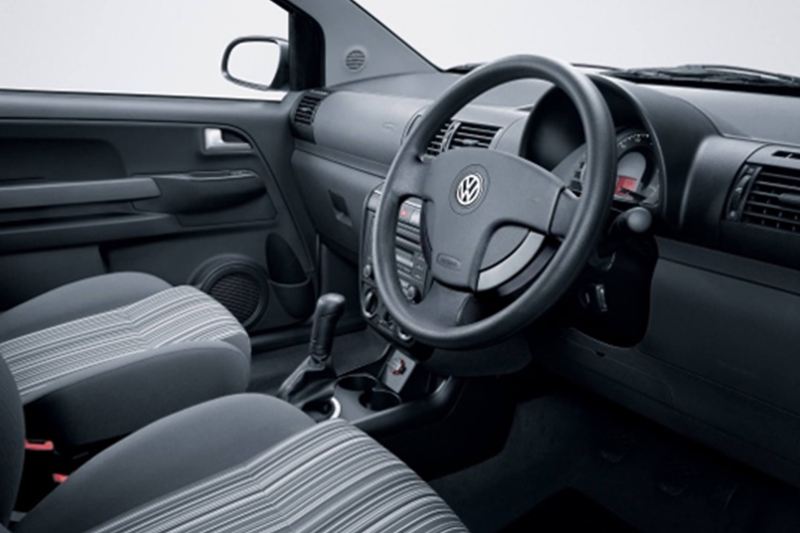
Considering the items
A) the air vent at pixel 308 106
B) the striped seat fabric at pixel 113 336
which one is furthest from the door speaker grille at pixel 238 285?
the striped seat fabric at pixel 113 336

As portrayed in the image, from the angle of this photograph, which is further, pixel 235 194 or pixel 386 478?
pixel 235 194

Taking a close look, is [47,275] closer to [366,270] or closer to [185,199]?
[185,199]

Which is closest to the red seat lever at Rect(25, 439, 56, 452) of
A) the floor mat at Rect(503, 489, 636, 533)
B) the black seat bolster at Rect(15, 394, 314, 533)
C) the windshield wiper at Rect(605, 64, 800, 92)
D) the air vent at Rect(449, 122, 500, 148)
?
the black seat bolster at Rect(15, 394, 314, 533)

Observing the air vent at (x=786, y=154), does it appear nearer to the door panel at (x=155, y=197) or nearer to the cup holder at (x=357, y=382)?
the cup holder at (x=357, y=382)

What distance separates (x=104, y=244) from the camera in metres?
2.05

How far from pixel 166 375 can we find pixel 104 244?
893 millimetres

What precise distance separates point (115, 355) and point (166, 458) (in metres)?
0.42

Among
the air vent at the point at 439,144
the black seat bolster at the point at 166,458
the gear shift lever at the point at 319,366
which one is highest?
the air vent at the point at 439,144

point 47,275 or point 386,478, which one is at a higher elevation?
point 386,478

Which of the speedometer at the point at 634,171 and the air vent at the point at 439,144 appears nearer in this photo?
the speedometer at the point at 634,171

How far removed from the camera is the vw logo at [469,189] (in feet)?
3.56

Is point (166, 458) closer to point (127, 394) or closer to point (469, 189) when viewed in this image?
point (127, 394)

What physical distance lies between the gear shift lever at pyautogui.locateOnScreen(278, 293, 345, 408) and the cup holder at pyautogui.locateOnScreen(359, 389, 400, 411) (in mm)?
82

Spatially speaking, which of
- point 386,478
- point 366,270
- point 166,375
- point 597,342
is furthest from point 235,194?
point 386,478
